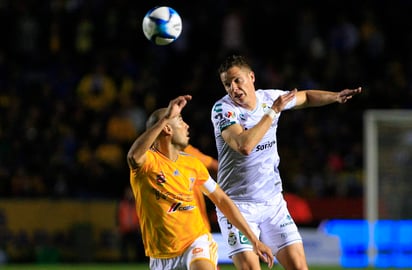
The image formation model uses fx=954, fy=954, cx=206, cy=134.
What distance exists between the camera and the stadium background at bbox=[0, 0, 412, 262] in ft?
54.0

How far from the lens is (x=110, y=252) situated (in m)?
16.5

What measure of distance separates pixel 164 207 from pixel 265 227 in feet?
4.22

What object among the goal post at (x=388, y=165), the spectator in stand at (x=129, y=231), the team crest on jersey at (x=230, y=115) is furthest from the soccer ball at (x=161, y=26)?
the goal post at (x=388, y=165)

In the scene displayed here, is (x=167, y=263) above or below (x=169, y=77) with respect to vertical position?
above

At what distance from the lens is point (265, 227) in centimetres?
794

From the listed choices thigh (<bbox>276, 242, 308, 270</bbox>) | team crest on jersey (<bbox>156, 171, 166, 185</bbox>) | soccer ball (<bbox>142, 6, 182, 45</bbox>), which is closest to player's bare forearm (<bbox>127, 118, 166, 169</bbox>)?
team crest on jersey (<bbox>156, 171, 166, 185</bbox>)

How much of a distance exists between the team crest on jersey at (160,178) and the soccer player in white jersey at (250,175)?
2.74ft

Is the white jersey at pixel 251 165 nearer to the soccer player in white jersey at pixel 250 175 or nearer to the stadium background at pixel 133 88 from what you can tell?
the soccer player in white jersey at pixel 250 175

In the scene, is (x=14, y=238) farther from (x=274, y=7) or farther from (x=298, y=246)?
(x=298, y=246)

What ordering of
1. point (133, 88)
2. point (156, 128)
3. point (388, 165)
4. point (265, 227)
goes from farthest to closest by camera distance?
point (133, 88) < point (388, 165) < point (265, 227) < point (156, 128)

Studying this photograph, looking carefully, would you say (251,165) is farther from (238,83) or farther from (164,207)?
(164,207)

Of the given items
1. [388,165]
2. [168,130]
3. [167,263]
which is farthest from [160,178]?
Answer: [388,165]

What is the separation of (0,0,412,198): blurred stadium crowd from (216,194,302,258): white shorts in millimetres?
8654

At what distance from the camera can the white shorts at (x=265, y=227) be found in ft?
25.6
